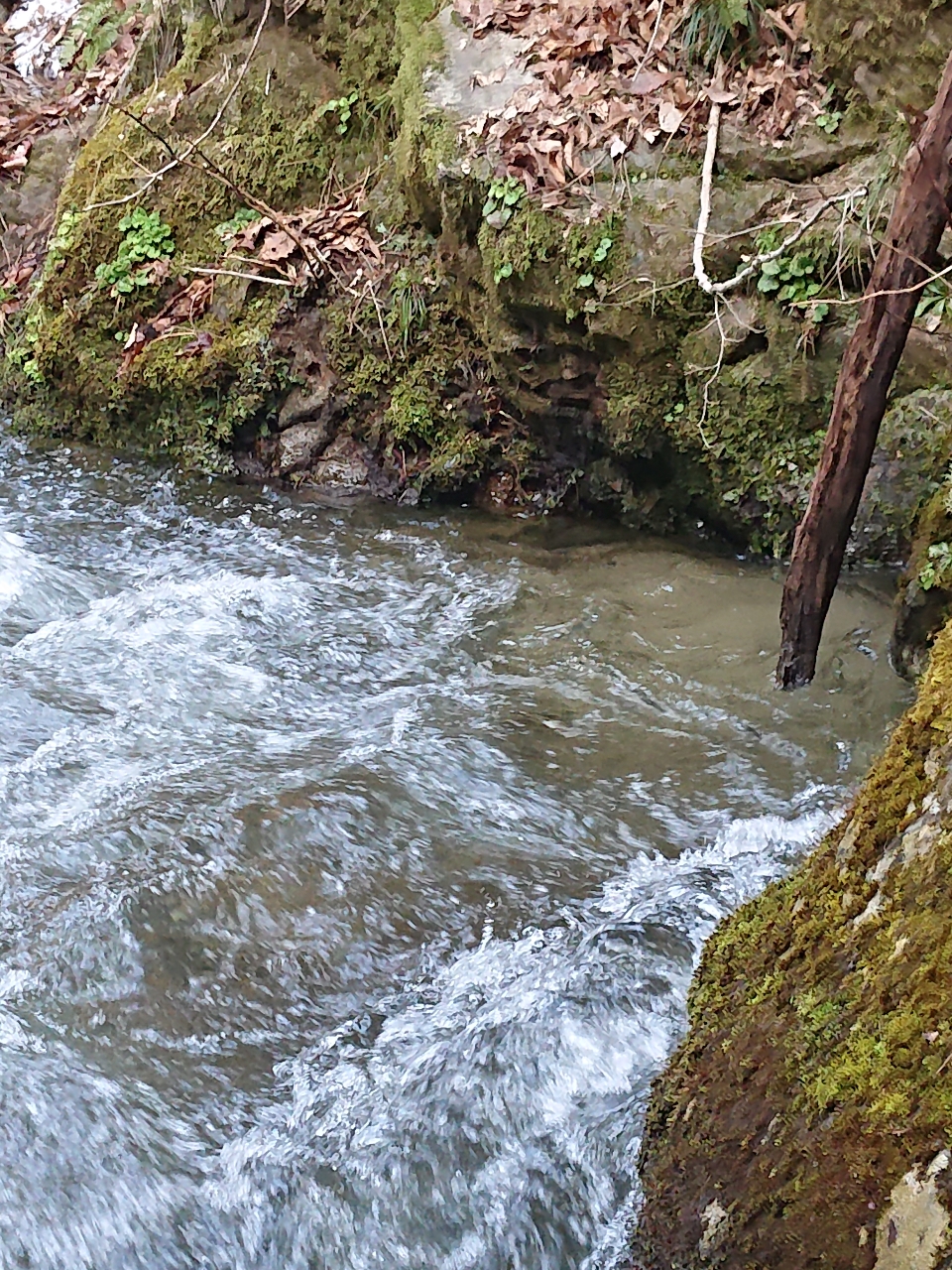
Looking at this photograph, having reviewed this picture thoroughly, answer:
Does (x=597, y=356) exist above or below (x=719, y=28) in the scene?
below

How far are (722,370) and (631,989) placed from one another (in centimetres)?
365

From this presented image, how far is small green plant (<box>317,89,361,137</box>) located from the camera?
7.39 metres

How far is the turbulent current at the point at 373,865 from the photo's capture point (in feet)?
8.62

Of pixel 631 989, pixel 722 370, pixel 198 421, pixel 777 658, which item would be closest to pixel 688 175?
pixel 722 370

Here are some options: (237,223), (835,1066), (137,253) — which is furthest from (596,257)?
(835,1066)

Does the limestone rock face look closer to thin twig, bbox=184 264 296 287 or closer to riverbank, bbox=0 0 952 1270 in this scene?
riverbank, bbox=0 0 952 1270

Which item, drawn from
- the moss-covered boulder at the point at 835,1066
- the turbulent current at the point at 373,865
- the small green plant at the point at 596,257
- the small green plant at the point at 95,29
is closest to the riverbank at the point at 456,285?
the small green plant at the point at 596,257

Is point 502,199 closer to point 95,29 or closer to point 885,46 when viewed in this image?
point 885,46

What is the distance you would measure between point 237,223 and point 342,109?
1.10m

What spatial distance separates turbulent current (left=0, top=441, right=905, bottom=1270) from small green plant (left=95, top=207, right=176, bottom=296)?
2.40 metres

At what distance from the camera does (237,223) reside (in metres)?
7.55

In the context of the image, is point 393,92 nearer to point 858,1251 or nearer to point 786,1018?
point 786,1018

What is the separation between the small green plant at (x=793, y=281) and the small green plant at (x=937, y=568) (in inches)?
59.5

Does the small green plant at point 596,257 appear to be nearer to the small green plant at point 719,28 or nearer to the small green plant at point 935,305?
the small green plant at point 719,28
